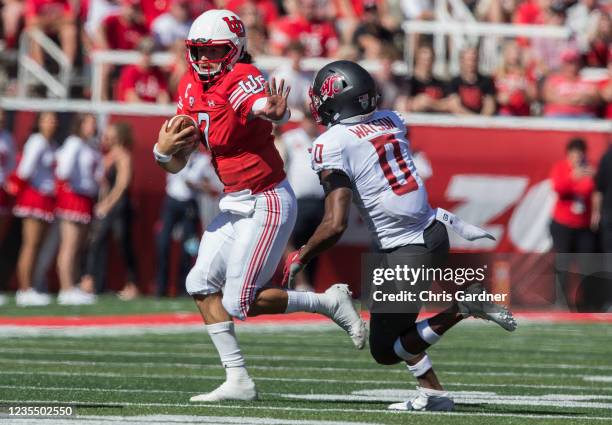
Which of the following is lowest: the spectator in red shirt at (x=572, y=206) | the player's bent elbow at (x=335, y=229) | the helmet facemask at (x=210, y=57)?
the spectator in red shirt at (x=572, y=206)

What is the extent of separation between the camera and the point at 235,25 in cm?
733

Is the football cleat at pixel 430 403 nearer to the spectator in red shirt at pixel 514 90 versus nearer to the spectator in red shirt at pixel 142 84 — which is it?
the spectator in red shirt at pixel 142 84

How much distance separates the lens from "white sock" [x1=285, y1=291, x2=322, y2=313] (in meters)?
7.13

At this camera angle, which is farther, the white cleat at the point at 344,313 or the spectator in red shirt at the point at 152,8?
the spectator in red shirt at the point at 152,8

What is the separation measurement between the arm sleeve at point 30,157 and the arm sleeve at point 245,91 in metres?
7.41

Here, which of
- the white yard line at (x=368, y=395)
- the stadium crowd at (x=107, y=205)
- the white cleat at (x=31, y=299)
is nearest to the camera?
the white yard line at (x=368, y=395)

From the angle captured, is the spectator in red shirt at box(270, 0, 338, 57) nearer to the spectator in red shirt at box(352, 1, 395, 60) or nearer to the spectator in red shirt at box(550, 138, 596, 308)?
the spectator in red shirt at box(352, 1, 395, 60)

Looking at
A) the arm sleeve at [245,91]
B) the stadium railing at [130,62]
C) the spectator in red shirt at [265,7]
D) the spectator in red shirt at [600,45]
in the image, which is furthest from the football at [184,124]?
the spectator in red shirt at [600,45]

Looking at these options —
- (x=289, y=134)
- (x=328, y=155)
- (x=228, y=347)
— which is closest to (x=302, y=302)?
(x=228, y=347)

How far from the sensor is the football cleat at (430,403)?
272 inches

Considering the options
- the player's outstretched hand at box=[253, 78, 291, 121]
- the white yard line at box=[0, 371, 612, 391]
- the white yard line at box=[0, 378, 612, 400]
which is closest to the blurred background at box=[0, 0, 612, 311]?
the white yard line at box=[0, 371, 612, 391]

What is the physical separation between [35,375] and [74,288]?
6.39 metres

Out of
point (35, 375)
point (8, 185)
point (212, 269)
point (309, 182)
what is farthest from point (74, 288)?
point (212, 269)

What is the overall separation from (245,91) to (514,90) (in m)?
9.26
